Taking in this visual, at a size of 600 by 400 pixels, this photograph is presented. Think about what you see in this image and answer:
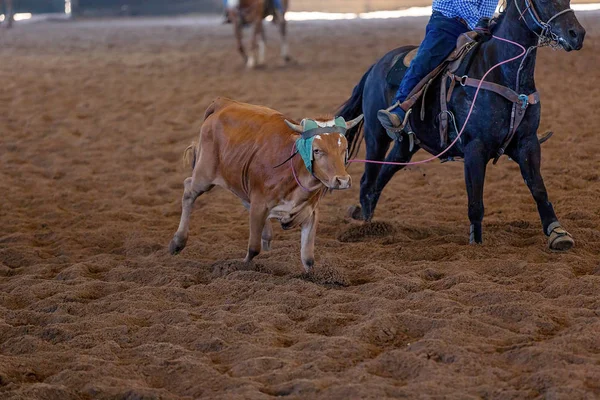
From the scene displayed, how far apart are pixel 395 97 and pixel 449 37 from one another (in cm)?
52

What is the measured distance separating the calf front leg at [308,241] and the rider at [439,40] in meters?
1.06

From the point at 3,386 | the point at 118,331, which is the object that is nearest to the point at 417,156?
the point at 118,331

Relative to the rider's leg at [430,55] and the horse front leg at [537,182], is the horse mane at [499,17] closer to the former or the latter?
the rider's leg at [430,55]

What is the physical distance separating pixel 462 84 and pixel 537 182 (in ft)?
2.54

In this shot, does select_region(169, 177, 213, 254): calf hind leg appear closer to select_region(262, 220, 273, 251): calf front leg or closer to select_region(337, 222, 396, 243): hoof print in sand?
select_region(262, 220, 273, 251): calf front leg

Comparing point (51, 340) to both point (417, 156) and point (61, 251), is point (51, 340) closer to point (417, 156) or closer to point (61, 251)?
point (61, 251)

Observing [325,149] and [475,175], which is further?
[475,175]

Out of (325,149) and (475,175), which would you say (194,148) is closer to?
(325,149)

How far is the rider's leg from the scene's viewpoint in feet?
18.8

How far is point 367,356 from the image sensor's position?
152 inches

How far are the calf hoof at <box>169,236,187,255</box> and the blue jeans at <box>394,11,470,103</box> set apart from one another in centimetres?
174

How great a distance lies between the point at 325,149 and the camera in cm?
455

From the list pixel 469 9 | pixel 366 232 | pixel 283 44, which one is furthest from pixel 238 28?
pixel 469 9

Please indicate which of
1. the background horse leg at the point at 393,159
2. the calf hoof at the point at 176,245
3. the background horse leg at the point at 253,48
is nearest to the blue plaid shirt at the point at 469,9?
the background horse leg at the point at 393,159
